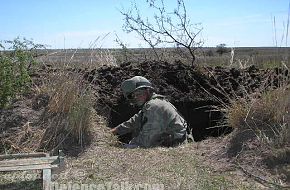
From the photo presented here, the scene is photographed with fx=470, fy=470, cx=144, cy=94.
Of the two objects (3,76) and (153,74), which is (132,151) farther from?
(153,74)

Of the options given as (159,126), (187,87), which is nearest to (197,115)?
(187,87)

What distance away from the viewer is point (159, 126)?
6.71m

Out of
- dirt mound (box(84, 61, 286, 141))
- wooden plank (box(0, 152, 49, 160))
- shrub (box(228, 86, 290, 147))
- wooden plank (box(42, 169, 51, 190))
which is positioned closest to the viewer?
wooden plank (box(42, 169, 51, 190))

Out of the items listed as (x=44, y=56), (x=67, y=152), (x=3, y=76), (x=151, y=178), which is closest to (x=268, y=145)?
(x=151, y=178)

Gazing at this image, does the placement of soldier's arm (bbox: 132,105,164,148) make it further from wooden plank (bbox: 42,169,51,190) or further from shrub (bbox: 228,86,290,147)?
wooden plank (bbox: 42,169,51,190)

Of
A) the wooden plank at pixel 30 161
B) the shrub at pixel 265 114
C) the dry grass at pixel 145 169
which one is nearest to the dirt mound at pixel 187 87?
the shrub at pixel 265 114

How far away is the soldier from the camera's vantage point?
21.8 ft

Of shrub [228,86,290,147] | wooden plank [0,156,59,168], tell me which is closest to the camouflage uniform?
shrub [228,86,290,147]

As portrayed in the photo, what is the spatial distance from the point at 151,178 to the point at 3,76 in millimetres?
2875

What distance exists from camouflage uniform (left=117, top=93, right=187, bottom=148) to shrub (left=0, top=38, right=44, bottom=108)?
5.97ft

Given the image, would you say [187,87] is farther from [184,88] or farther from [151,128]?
[151,128]

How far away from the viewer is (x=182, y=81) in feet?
30.0

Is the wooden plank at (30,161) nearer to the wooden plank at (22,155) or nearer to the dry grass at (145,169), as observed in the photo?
the dry grass at (145,169)

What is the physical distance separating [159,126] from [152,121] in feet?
0.44
